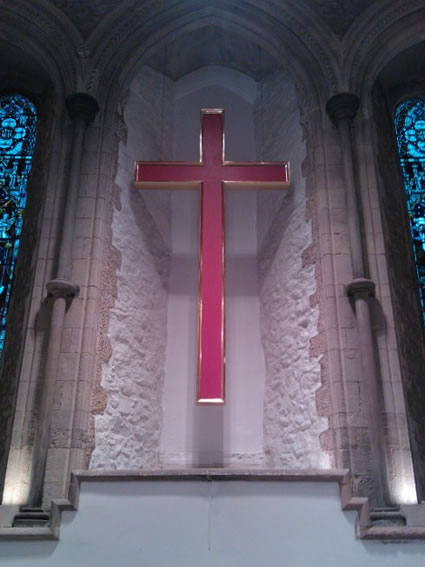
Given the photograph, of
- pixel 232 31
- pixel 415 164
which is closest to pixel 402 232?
pixel 415 164

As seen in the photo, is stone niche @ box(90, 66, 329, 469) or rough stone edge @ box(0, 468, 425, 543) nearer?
rough stone edge @ box(0, 468, 425, 543)

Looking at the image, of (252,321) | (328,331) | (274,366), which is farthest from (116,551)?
(252,321)

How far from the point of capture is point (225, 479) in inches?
156

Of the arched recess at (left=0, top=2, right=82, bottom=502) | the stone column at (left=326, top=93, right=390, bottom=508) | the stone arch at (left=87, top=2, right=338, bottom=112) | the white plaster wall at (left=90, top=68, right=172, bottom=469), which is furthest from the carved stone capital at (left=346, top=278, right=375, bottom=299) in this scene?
the arched recess at (left=0, top=2, right=82, bottom=502)

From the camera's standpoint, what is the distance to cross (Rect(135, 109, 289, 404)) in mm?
5148

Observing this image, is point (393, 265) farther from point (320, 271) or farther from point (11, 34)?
point (11, 34)

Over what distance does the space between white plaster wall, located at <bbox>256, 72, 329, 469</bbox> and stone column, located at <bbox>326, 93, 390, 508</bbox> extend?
1.47ft

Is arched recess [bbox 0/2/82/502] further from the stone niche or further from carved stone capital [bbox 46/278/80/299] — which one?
the stone niche

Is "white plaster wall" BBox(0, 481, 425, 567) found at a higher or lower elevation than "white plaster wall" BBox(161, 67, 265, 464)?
lower

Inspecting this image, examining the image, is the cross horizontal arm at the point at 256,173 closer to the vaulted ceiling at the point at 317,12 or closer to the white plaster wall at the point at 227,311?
the white plaster wall at the point at 227,311

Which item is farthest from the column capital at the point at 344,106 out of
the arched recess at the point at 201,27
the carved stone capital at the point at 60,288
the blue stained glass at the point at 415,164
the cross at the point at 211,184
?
the carved stone capital at the point at 60,288

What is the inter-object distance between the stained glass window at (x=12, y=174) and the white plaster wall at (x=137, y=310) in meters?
1.17

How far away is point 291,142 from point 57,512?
434 centimetres

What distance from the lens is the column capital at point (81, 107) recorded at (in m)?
6.27
